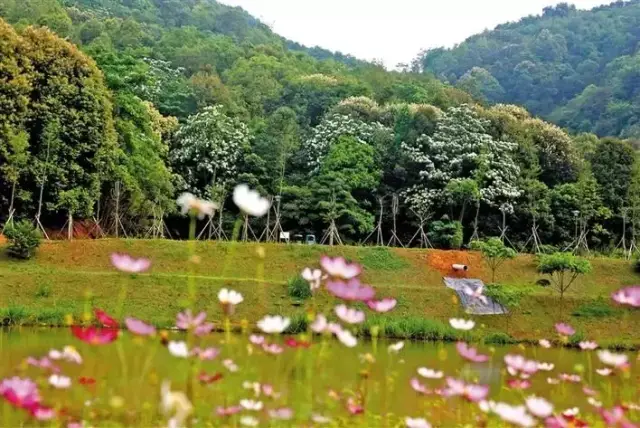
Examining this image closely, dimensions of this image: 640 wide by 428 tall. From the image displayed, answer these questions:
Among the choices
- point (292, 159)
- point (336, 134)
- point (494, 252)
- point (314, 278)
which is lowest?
point (494, 252)

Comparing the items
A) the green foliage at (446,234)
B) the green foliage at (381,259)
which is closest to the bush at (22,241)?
the green foliage at (381,259)

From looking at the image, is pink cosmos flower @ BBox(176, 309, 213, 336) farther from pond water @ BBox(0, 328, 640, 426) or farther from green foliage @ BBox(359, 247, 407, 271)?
green foliage @ BBox(359, 247, 407, 271)

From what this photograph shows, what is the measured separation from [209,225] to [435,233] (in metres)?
8.54

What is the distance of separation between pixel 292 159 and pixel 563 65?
45.3 m

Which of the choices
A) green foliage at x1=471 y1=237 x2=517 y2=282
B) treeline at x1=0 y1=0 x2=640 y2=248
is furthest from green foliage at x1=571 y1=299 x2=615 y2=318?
treeline at x1=0 y1=0 x2=640 y2=248

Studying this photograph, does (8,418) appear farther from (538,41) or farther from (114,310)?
(538,41)

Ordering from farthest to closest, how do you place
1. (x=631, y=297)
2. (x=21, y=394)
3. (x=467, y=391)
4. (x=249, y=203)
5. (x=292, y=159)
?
(x=292, y=159)
(x=631, y=297)
(x=467, y=391)
(x=249, y=203)
(x=21, y=394)

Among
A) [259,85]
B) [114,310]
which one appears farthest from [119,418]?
[259,85]

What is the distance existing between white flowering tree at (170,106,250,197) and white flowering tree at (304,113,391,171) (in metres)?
2.72

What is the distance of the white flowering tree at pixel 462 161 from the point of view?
3200 centimetres

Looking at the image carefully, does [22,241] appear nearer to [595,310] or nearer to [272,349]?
[595,310]

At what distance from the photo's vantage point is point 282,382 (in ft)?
13.1

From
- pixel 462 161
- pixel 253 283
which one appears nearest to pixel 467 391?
pixel 253 283

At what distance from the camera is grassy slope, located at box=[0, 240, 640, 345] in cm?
1983
